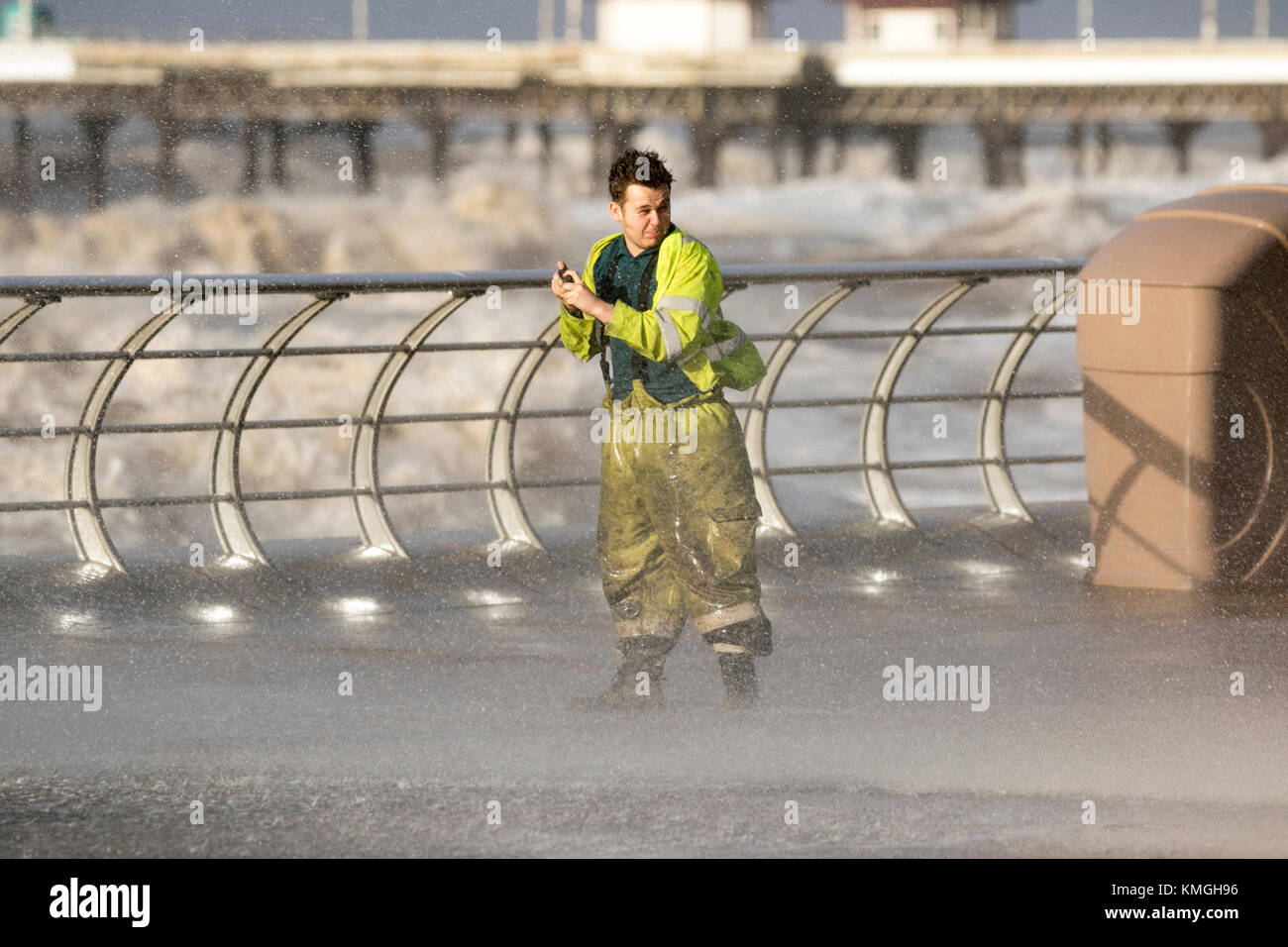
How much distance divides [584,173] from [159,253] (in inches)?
1404

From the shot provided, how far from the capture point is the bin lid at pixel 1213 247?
7.12 metres

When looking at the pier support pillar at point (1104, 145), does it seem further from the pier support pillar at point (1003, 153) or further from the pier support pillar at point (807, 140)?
the pier support pillar at point (807, 140)

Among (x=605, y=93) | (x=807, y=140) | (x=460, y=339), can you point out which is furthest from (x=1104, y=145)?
(x=460, y=339)

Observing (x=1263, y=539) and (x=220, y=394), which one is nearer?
(x=1263, y=539)

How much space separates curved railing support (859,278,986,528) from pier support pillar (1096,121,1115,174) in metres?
71.6

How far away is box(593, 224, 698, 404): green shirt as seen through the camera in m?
5.15

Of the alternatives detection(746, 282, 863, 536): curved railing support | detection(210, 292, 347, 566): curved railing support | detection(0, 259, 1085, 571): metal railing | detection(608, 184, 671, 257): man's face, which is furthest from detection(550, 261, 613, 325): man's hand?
detection(746, 282, 863, 536): curved railing support

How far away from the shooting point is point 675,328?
493 cm

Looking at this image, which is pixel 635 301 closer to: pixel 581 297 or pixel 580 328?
pixel 580 328

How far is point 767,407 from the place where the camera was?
808 cm

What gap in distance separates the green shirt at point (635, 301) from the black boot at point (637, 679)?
72 cm

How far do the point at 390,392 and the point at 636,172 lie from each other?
8.78 feet

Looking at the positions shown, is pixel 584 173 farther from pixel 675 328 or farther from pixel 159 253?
pixel 675 328
